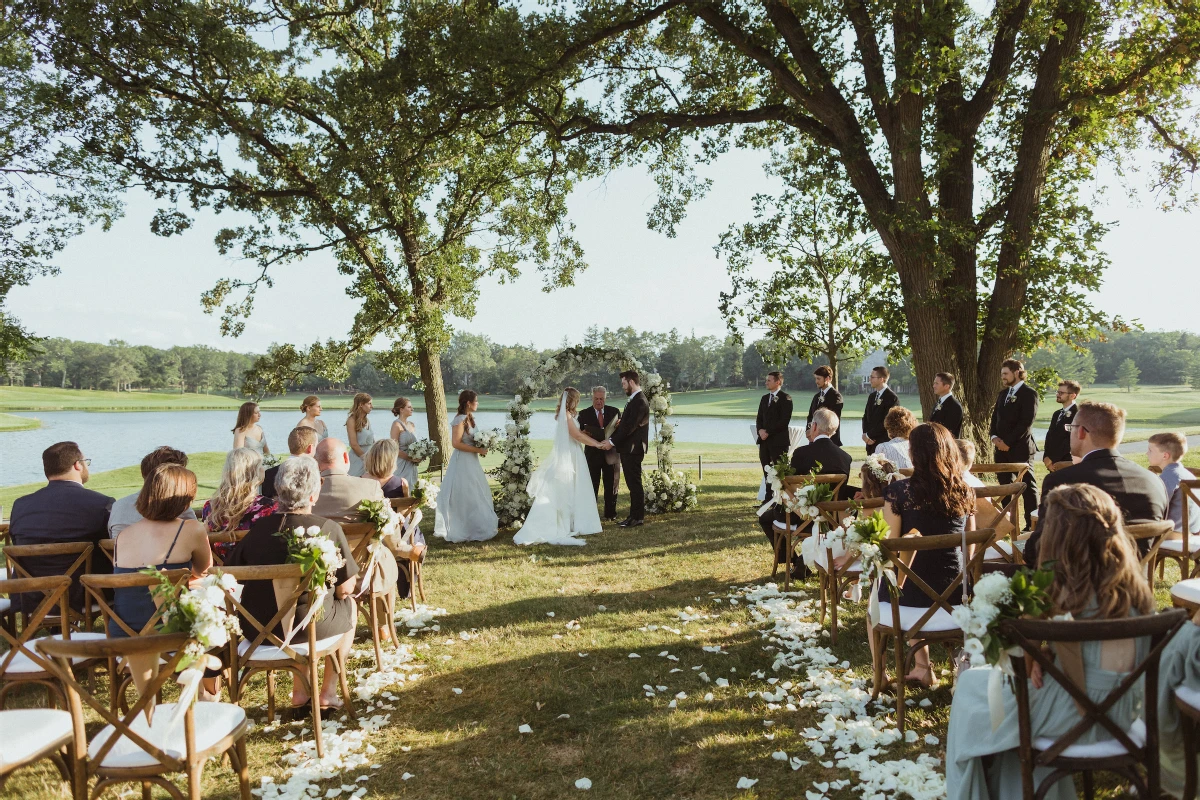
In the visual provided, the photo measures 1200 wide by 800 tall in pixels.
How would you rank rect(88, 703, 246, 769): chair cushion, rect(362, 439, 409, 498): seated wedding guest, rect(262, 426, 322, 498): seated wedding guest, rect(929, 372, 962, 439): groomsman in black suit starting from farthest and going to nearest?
1. rect(929, 372, 962, 439): groomsman in black suit
2. rect(362, 439, 409, 498): seated wedding guest
3. rect(262, 426, 322, 498): seated wedding guest
4. rect(88, 703, 246, 769): chair cushion

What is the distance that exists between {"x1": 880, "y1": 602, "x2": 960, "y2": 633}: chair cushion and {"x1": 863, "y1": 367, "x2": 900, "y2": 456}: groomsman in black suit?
6.05 m

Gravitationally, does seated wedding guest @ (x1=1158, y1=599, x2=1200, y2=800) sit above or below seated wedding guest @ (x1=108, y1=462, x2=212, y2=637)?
below

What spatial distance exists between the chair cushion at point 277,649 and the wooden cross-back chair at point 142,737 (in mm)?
977

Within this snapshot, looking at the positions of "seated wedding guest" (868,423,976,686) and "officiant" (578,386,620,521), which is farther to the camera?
"officiant" (578,386,620,521)

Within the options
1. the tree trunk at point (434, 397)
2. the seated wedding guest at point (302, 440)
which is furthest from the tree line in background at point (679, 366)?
the seated wedding guest at point (302, 440)

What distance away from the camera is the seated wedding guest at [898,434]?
21.2 feet

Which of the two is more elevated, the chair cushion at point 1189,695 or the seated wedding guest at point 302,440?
the seated wedding guest at point 302,440

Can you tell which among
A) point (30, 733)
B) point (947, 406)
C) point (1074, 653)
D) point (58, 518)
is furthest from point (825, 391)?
point (30, 733)

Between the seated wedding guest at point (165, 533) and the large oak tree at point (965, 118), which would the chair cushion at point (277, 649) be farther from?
the large oak tree at point (965, 118)

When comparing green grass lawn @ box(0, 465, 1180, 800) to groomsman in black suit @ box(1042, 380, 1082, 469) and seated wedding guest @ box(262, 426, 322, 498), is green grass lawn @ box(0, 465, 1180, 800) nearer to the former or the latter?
seated wedding guest @ box(262, 426, 322, 498)

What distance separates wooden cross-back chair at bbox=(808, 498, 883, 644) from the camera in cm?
553

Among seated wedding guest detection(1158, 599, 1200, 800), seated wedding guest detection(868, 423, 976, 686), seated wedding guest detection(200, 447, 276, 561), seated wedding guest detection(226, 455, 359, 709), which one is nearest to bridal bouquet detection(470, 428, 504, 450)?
seated wedding guest detection(200, 447, 276, 561)

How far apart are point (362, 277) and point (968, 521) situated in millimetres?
14931

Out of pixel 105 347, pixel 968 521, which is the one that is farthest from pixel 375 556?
pixel 105 347
